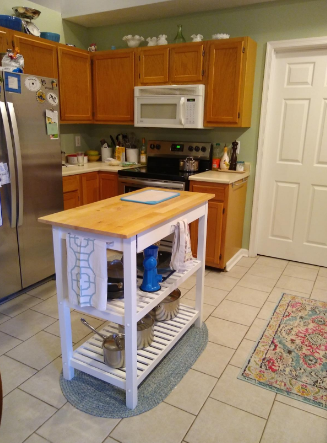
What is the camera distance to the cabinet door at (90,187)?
356 cm

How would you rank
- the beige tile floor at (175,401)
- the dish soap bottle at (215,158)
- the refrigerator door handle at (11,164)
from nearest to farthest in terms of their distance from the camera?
the beige tile floor at (175,401) < the refrigerator door handle at (11,164) < the dish soap bottle at (215,158)

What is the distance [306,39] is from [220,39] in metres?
0.75

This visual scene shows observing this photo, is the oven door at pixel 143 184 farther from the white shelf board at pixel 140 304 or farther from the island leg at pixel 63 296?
the island leg at pixel 63 296

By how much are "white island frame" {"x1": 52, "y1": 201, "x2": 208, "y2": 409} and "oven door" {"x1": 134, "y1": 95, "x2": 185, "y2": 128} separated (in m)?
1.53

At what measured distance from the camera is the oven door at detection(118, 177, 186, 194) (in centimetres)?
326

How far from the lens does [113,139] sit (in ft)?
14.0

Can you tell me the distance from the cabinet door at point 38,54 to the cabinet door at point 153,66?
841 mm

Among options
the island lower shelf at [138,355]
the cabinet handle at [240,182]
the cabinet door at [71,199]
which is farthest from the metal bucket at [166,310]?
the cabinet door at [71,199]

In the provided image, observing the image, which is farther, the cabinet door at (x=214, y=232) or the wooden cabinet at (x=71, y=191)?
the wooden cabinet at (x=71, y=191)

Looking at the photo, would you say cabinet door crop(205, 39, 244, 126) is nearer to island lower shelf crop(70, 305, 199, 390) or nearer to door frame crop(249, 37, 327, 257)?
door frame crop(249, 37, 327, 257)

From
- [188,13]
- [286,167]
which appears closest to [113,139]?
[188,13]

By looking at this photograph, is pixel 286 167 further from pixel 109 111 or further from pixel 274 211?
pixel 109 111

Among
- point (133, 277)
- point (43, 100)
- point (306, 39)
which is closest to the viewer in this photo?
point (133, 277)

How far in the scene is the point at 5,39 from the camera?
2.88 m
